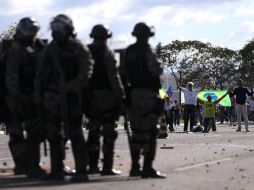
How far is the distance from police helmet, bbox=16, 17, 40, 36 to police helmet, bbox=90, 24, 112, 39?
774mm

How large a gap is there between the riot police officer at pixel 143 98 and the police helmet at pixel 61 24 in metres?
1.00

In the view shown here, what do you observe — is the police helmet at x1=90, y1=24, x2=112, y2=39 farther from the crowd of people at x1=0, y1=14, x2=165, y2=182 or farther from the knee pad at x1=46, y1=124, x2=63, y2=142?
the knee pad at x1=46, y1=124, x2=63, y2=142

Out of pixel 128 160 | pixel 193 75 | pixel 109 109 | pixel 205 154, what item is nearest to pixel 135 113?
pixel 109 109

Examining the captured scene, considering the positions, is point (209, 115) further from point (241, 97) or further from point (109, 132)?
point (109, 132)

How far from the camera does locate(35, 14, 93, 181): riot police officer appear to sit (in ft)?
28.9

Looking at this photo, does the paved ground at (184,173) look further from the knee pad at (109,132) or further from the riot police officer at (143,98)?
the knee pad at (109,132)

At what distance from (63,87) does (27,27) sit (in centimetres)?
122

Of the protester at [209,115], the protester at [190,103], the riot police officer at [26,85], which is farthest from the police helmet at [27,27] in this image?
the protester at [209,115]

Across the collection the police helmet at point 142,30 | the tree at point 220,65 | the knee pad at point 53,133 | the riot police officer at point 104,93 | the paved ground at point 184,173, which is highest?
the tree at point 220,65

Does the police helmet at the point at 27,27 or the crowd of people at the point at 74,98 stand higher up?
the police helmet at the point at 27,27

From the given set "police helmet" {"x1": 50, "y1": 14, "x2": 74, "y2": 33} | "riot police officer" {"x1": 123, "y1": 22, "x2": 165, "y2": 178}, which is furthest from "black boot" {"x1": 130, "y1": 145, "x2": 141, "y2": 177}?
"police helmet" {"x1": 50, "y1": 14, "x2": 74, "y2": 33}

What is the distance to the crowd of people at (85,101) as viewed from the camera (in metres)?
8.98

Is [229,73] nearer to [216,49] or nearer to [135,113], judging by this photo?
[216,49]

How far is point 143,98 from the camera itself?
9.50m
